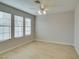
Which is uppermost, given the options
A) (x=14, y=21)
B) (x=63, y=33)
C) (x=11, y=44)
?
(x=14, y=21)

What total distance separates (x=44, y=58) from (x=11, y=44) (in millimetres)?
2139

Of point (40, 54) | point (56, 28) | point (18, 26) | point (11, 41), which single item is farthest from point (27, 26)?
point (40, 54)

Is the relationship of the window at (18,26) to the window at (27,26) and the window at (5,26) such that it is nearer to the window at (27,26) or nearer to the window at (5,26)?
the window at (5,26)

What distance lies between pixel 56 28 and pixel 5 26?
3723 millimetres

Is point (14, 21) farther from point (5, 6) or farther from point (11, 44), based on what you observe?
point (11, 44)

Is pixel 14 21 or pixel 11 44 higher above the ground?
pixel 14 21

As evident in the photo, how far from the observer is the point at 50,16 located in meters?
6.21

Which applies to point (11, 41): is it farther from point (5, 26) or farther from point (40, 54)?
point (40, 54)

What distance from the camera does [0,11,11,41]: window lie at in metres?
3.76

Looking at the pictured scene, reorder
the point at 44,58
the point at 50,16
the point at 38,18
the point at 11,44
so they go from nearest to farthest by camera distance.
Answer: the point at 44,58
the point at 11,44
the point at 50,16
the point at 38,18

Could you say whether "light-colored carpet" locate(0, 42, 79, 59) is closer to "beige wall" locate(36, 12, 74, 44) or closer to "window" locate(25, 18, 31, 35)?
"beige wall" locate(36, 12, 74, 44)

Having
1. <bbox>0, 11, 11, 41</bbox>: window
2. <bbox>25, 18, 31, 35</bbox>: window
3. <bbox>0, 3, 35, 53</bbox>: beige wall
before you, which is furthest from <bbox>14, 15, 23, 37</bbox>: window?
<bbox>25, 18, 31, 35</bbox>: window

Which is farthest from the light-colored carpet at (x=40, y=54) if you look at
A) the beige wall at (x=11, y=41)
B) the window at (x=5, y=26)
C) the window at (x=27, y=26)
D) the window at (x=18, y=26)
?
the window at (x=27, y=26)

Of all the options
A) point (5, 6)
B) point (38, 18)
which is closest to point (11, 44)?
point (5, 6)
